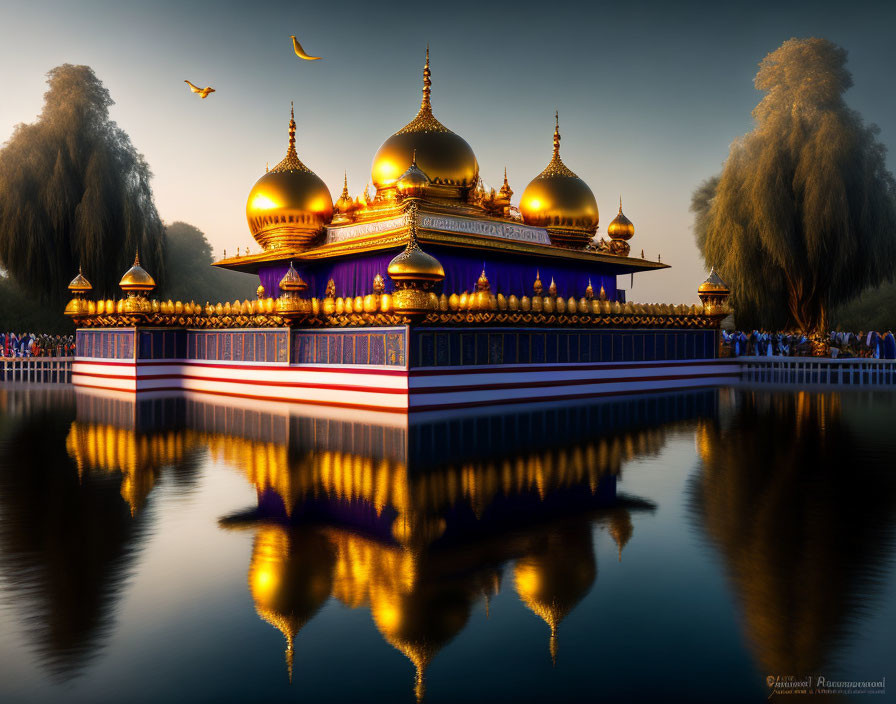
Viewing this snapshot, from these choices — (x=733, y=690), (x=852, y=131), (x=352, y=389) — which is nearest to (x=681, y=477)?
(x=733, y=690)

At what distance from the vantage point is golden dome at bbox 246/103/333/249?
25562 millimetres

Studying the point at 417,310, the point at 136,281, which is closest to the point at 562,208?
the point at 417,310

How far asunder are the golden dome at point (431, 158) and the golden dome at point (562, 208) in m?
3.35

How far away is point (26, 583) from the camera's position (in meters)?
4.85

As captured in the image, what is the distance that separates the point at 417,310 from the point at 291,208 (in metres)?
10.8

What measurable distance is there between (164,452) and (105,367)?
52.2 ft

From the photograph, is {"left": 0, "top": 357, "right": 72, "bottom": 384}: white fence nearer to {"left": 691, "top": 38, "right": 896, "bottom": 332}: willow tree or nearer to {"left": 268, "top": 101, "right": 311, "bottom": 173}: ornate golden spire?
{"left": 268, "top": 101, "right": 311, "bottom": 173}: ornate golden spire

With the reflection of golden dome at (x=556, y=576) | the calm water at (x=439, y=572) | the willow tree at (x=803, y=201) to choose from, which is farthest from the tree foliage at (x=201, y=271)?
the reflection of golden dome at (x=556, y=576)

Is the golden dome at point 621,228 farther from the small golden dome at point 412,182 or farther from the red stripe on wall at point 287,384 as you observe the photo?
the red stripe on wall at point 287,384

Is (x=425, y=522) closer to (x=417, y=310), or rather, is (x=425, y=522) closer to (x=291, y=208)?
(x=417, y=310)

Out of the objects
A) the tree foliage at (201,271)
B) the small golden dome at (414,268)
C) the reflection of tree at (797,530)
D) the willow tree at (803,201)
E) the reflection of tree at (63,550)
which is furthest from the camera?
the tree foliage at (201,271)

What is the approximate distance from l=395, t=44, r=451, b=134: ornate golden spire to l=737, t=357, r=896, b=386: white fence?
568 inches

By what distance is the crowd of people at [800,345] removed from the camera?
1141 inches

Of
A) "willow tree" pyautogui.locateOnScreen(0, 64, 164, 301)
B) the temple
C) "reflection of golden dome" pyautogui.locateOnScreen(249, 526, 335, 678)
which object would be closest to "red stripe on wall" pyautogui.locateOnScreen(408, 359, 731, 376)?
the temple
